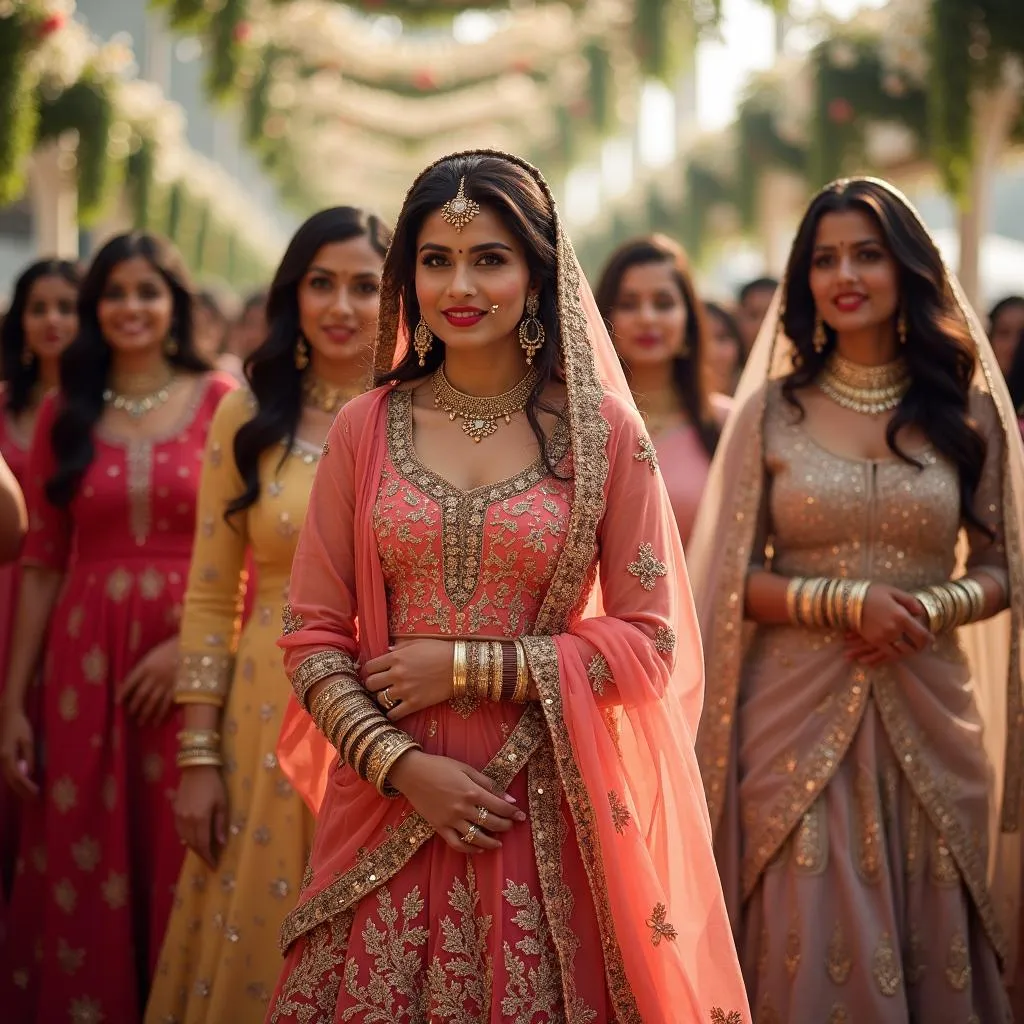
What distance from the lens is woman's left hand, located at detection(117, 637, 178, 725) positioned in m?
3.91

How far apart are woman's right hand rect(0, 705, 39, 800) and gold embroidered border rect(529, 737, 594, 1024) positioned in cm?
195

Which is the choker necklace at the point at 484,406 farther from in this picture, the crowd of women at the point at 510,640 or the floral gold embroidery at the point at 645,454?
the floral gold embroidery at the point at 645,454

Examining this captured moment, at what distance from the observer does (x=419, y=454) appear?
2.66 metres

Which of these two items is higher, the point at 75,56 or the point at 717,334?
the point at 75,56

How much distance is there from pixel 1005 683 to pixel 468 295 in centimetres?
193

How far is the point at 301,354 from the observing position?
3.71 metres

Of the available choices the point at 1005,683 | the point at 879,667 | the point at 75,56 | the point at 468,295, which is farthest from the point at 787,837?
the point at 75,56

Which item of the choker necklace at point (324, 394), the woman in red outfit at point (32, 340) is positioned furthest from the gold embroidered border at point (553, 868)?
the woman in red outfit at point (32, 340)

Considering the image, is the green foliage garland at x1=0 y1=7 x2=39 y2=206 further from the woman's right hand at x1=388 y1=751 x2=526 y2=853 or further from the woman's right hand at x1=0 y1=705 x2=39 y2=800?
the woman's right hand at x1=388 y1=751 x2=526 y2=853

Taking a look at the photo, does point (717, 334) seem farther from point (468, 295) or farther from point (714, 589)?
point (468, 295)

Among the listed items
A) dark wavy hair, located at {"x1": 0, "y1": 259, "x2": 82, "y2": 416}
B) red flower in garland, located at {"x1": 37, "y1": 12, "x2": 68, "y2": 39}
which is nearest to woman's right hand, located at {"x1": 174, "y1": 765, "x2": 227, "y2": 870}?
dark wavy hair, located at {"x1": 0, "y1": 259, "x2": 82, "y2": 416}

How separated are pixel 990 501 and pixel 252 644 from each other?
1724 millimetres

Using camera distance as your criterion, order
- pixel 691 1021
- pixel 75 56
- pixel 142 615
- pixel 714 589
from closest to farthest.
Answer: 1. pixel 691 1021
2. pixel 714 589
3. pixel 142 615
4. pixel 75 56

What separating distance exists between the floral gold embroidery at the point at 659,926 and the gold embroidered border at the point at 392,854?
31 cm
